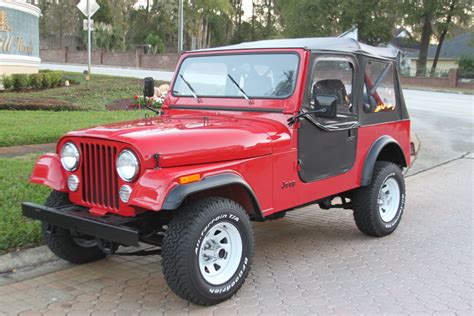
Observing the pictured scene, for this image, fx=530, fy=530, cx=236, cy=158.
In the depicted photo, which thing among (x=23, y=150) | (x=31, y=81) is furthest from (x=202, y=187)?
(x=31, y=81)

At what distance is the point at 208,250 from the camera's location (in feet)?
12.7

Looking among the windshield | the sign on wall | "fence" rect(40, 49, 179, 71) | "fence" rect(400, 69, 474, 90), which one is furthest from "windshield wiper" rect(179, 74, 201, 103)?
"fence" rect(400, 69, 474, 90)

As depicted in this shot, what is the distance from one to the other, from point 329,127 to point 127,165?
2.03 m

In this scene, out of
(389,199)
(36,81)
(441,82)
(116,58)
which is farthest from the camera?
(116,58)

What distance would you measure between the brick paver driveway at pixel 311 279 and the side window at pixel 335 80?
1470mm

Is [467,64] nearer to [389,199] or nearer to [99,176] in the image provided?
[389,199]

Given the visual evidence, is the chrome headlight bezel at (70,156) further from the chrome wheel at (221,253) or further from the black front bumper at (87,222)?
the chrome wheel at (221,253)

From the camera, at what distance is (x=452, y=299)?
13.5 ft

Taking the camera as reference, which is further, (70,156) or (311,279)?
(311,279)

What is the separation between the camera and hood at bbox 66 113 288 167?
145 inches

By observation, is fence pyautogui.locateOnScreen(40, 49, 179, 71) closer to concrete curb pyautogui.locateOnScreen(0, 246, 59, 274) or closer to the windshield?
the windshield

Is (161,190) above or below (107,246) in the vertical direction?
above

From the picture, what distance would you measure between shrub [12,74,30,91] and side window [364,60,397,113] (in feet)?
47.9

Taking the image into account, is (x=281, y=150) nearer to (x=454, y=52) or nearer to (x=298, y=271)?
(x=298, y=271)
